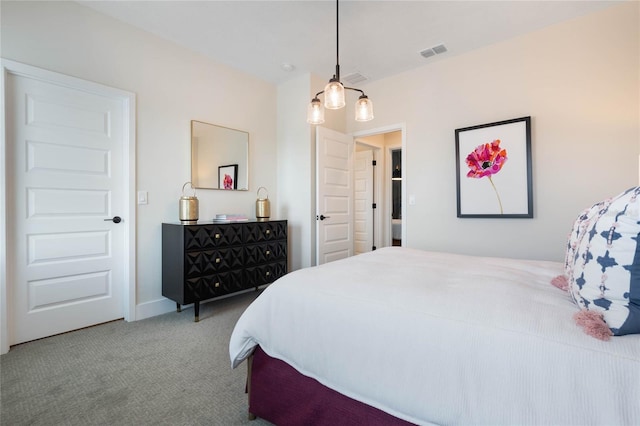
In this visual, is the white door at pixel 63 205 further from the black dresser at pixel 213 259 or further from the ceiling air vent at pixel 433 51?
the ceiling air vent at pixel 433 51

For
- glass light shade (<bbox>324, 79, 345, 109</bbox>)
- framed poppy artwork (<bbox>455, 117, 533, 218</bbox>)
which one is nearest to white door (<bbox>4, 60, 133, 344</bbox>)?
glass light shade (<bbox>324, 79, 345, 109</bbox>)

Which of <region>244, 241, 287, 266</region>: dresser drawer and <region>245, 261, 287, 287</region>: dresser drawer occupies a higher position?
<region>244, 241, 287, 266</region>: dresser drawer

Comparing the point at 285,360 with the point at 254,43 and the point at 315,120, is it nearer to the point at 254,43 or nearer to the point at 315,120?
the point at 315,120

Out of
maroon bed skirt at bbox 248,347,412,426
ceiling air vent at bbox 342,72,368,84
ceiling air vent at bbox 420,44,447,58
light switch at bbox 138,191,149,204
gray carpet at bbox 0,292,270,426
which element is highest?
ceiling air vent at bbox 342,72,368,84

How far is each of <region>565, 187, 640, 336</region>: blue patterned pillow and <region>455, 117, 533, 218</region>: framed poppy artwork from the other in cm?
215

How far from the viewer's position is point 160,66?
293 centimetres

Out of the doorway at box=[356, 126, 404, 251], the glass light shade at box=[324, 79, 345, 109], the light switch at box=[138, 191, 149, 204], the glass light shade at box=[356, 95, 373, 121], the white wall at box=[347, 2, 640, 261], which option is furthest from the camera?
the doorway at box=[356, 126, 404, 251]

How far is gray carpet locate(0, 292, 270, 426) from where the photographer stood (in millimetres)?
1461

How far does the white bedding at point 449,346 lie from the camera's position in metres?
0.72

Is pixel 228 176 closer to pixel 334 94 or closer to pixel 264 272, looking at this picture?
pixel 264 272

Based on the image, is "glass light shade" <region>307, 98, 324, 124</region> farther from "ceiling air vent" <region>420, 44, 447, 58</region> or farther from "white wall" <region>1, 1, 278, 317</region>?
"ceiling air vent" <region>420, 44, 447, 58</region>

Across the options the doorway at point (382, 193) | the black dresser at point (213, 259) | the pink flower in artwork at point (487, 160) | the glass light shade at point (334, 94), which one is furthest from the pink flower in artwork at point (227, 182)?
the doorway at point (382, 193)

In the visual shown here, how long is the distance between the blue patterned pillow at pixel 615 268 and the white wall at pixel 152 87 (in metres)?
3.15

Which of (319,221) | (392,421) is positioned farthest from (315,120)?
(392,421)
